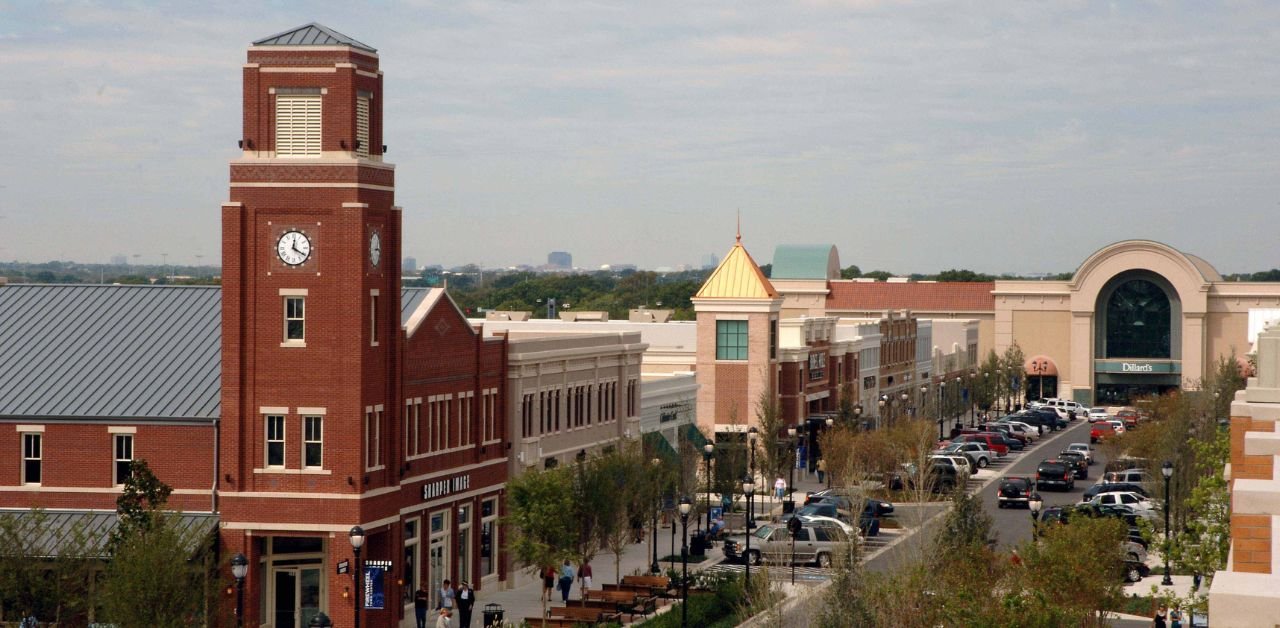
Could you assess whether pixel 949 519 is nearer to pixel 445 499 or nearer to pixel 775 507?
pixel 445 499

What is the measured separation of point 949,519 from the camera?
44.6 metres

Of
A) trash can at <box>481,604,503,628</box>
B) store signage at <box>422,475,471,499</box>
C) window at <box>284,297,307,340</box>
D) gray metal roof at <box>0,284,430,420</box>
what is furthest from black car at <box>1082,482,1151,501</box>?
window at <box>284,297,307,340</box>

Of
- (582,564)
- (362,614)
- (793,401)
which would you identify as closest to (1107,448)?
(793,401)

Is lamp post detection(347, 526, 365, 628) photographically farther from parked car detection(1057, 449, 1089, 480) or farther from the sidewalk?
parked car detection(1057, 449, 1089, 480)

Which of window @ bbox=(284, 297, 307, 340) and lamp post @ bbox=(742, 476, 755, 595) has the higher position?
window @ bbox=(284, 297, 307, 340)

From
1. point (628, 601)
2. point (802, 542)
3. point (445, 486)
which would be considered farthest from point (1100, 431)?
point (445, 486)

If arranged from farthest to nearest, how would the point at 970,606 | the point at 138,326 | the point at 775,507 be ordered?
the point at 775,507, the point at 138,326, the point at 970,606

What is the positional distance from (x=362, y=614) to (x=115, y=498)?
730cm

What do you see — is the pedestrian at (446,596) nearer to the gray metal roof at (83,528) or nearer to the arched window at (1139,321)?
the gray metal roof at (83,528)

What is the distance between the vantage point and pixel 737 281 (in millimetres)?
91625

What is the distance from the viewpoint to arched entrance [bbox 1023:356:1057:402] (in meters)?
154

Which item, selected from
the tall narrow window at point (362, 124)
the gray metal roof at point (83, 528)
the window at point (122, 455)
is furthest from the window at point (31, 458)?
the tall narrow window at point (362, 124)

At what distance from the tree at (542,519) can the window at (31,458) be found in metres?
13.1

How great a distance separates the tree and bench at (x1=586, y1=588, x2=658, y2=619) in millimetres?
1409
